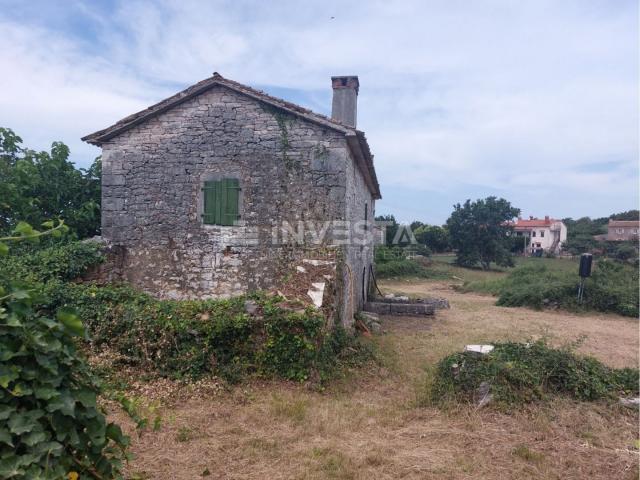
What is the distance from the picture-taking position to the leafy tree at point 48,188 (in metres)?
9.70

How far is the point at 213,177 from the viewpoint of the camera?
8562 millimetres

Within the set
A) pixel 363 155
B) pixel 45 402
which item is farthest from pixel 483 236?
pixel 45 402

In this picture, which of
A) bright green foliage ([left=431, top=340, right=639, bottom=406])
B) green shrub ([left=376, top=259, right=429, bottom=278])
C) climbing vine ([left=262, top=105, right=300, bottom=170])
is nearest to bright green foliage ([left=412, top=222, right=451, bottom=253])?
green shrub ([left=376, top=259, right=429, bottom=278])

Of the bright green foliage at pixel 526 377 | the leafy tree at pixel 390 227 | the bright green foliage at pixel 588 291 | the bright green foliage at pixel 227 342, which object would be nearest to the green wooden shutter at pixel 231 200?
the bright green foliage at pixel 227 342

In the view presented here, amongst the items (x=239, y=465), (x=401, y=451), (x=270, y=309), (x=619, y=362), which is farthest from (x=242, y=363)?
(x=619, y=362)

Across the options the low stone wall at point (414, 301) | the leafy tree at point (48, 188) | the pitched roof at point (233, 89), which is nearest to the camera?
the pitched roof at point (233, 89)

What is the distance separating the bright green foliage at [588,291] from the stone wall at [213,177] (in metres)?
9.28

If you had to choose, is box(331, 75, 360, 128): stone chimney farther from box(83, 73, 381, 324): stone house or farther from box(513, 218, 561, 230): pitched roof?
box(513, 218, 561, 230): pitched roof

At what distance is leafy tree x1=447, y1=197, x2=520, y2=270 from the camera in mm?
30141

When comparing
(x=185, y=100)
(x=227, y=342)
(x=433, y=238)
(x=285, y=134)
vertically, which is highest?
(x=185, y=100)

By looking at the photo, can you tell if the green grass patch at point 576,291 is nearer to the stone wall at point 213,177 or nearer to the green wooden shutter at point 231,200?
the stone wall at point 213,177

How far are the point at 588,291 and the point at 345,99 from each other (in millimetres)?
10485

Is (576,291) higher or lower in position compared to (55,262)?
lower

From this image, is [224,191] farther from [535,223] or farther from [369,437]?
[535,223]
